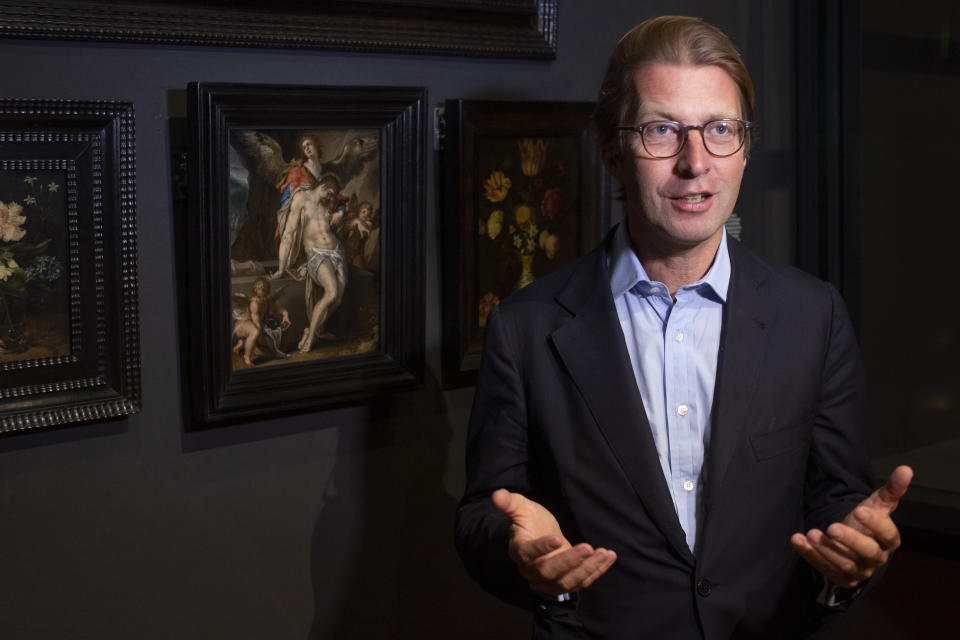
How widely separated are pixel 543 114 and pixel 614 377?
1162 millimetres

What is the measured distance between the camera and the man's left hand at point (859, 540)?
168 centimetres

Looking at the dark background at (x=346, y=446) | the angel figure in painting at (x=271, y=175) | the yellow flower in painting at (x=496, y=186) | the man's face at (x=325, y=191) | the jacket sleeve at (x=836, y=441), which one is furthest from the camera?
Answer: the yellow flower in painting at (x=496, y=186)

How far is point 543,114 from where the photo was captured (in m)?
2.90

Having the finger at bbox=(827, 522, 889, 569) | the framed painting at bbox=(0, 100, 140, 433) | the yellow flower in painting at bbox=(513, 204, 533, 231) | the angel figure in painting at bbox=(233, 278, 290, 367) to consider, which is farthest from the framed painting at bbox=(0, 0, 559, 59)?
the finger at bbox=(827, 522, 889, 569)

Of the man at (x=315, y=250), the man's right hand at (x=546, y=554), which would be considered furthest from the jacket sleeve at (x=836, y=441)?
the man at (x=315, y=250)

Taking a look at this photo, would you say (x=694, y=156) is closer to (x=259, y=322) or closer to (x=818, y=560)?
(x=818, y=560)

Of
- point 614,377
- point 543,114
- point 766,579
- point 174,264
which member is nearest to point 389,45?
point 543,114

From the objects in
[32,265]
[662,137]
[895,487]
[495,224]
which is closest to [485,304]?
[495,224]

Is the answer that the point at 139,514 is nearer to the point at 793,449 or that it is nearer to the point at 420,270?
the point at 420,270

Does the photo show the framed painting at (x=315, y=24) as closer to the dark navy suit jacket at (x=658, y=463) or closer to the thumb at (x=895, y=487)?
the dark navy suit jacket at (x=658, y=463)

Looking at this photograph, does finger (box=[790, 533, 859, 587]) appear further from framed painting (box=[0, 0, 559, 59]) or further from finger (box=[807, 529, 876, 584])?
framed painting (box=[0, 0, 559, 59])

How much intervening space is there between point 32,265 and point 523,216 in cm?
129

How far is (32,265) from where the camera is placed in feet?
7.00

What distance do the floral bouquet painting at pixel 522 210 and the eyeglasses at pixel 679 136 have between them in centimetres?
88
